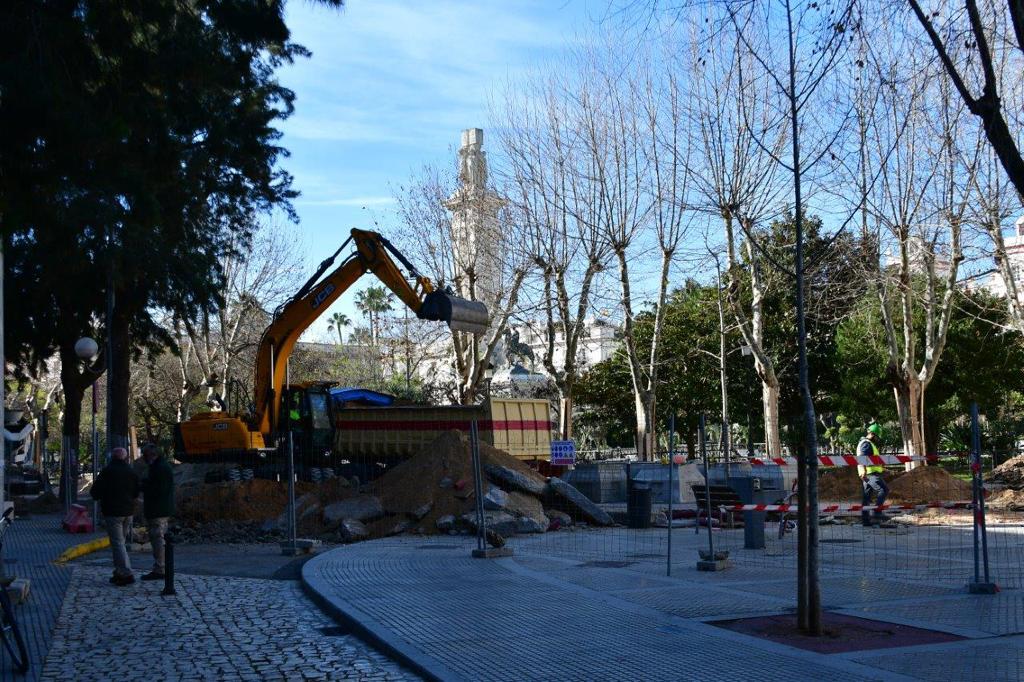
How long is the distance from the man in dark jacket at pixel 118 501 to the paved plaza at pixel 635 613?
214cm

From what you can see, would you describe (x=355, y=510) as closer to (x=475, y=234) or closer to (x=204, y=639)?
(x=204, y=639)

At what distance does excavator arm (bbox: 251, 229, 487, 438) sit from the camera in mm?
24359

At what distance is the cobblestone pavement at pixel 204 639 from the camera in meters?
8.08

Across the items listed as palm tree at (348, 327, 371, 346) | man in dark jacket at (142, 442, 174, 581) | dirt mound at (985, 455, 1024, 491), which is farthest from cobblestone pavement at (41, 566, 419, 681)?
palm tree at (348, 327, 371, 346)

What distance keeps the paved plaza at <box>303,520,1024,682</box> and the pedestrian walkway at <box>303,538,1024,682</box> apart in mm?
16

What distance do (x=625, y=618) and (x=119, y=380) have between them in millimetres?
17496

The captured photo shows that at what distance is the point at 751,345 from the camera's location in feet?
107

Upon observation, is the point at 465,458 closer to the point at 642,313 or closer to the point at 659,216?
the point at 659,216

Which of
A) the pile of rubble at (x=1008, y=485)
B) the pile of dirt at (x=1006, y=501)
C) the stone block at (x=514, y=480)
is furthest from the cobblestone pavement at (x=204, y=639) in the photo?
the pile of rubble at (x=1008, y=485)

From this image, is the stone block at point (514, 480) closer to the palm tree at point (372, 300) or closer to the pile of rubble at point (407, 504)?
the pile of rubble at point (407, 504)

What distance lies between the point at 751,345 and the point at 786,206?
272 inches

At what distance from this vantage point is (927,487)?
1015 inches

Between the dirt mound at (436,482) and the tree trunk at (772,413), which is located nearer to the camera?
the dirt mound at (436,482)

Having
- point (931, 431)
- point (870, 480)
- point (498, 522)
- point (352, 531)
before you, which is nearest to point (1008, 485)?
point (870, 480)
